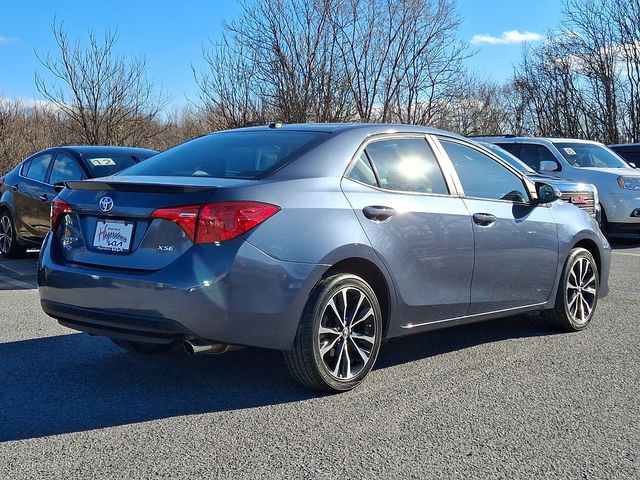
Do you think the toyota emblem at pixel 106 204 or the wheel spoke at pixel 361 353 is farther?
the wheel spoke at pixel 361 353

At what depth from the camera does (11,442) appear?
11.1 ft

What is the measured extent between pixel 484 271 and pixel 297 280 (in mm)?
1628

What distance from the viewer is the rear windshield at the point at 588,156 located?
13.0 m

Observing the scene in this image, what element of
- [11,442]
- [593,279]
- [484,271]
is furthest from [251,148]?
[593,279]

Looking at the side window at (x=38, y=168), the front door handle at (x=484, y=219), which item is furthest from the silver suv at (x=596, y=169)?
the side window at (x=38, y=168)

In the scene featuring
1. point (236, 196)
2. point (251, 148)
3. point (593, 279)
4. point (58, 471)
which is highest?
point (251, 148)

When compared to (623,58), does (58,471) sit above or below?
below

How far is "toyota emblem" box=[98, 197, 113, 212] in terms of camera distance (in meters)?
3.98

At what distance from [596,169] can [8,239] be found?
942 centimetres

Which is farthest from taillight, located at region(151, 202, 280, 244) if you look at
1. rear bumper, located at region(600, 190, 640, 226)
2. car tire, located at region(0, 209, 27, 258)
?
rear bumper, located at region(600, 190, 640, 226)

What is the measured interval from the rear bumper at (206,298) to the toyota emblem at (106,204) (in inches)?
12.8

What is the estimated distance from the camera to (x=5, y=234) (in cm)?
1038

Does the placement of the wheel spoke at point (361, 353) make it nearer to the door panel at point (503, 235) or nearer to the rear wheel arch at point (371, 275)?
the rear wheel arch at point (371, 275)

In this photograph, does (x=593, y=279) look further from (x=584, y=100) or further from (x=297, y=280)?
(x=584, y=100)
